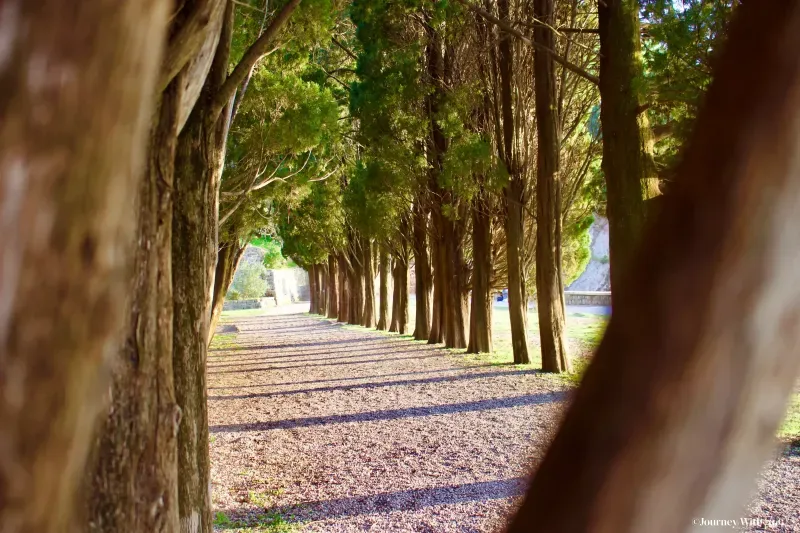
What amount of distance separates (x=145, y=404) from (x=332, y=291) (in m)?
33.5

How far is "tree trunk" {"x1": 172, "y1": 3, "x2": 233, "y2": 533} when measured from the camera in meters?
3.95

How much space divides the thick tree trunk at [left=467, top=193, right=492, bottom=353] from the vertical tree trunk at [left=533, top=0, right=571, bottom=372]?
Result: 307 cm

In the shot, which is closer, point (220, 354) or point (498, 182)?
point (498, 182)

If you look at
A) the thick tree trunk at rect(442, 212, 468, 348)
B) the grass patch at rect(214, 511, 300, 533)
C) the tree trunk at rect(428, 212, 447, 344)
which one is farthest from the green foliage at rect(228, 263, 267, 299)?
the grass patch at rect(214, 511, 300, 533)

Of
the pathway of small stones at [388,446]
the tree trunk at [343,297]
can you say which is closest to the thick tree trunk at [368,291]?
the tree trunk at [343,297]

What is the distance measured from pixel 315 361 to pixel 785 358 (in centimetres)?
1575

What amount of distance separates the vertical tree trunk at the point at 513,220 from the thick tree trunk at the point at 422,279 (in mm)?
4639

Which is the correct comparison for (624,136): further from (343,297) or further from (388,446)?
(343,297)

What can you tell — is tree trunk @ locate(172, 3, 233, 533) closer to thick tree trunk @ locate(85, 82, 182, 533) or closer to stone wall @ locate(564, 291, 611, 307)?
thick tree trunk @ locate(85, 82, 182, 533)

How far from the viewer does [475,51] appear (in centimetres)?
1371

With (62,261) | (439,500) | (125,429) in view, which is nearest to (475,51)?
(439,500)

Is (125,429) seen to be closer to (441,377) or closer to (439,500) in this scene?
(439,500)

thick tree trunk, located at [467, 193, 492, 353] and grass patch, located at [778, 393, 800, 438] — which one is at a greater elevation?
thick tree trunk, located at [467, 193, 492, 353]

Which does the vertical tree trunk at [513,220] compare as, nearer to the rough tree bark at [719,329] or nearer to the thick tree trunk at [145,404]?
the thick tree trunk at [145,404]
